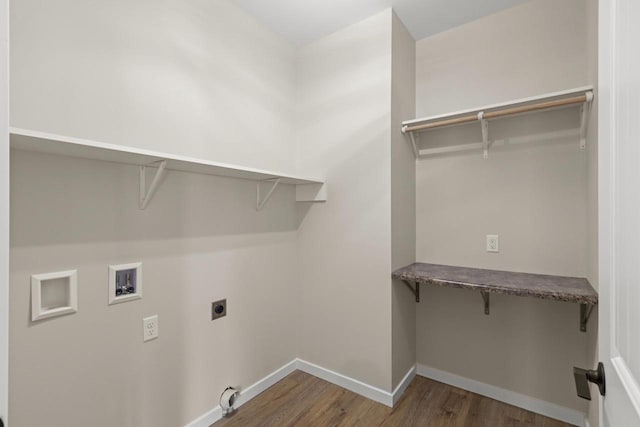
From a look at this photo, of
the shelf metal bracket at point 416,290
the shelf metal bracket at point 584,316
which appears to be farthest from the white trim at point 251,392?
the shelf metal bracket at point 584,316

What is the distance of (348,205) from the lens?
6.79 feet

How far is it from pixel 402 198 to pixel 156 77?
1.58m

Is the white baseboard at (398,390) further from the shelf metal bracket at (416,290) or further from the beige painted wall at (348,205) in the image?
the shelf metal bracket at (416,290)

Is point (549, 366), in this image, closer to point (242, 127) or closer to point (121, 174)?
point (242, 127)

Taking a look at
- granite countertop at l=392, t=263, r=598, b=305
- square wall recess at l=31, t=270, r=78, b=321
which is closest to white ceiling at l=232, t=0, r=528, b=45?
granite countertop at l=392, t=263, r=598, b=305

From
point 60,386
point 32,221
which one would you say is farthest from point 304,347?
point 32,221

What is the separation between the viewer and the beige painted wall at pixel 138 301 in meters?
1.12

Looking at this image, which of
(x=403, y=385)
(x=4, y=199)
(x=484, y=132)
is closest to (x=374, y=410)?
(x=403, y=385)

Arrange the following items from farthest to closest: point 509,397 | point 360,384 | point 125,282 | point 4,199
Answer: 1. point 360,384
2. point 509,397
3. point 125,282
4. point 4,199

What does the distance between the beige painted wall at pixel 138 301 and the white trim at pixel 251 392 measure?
4cm

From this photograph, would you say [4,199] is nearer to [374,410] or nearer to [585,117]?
[374,410]

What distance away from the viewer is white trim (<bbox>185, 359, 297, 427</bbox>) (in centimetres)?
166

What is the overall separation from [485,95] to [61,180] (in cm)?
235

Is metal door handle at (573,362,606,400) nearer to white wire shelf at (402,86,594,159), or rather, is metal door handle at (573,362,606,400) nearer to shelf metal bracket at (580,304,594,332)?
shelf metal bracket at (580,304,594,332)
